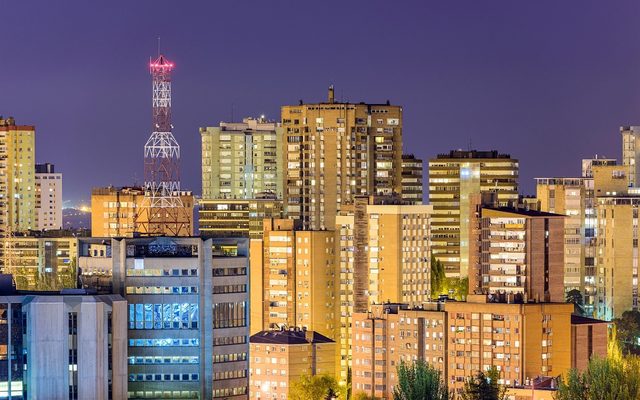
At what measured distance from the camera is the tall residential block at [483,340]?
8650 cm

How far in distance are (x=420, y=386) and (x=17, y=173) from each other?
78.2 meters

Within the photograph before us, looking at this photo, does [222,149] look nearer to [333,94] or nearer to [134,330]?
[333,94]

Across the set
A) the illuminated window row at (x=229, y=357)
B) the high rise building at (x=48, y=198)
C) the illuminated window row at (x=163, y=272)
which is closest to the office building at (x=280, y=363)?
the illuminated window row at (x=229, y=357)

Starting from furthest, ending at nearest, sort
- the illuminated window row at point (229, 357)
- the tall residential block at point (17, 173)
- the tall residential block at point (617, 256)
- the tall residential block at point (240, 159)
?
1. the tall residential block at point (17, 173)
2. the tall residential block at point (240, 159)
3. the tall residential block at point (617, 256)
4. the illuminated window row at point (229, 357)

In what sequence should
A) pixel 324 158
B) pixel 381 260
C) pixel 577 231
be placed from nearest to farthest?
1. pixel 381 260
2. pixel 324 158
3. pixel 577 231

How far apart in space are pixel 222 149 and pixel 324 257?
1446 inches

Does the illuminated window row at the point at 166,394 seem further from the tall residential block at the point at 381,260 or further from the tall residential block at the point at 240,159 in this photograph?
the tall residential block at the point at 240,159

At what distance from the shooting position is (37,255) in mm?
133500

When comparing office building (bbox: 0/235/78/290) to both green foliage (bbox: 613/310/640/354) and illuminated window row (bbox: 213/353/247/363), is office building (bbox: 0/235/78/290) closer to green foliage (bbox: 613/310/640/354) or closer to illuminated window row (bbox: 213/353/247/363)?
green foliage (bbox: 613/310/640/354)

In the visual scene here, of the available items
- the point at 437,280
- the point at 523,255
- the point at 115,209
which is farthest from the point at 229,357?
the point at 115,209

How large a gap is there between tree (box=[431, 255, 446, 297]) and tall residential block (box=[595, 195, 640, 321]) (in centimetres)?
917

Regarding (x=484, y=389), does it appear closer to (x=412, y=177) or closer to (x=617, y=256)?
(x=617, y=256)

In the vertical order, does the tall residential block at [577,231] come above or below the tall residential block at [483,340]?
above

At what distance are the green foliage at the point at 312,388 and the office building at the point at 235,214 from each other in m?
34.2
